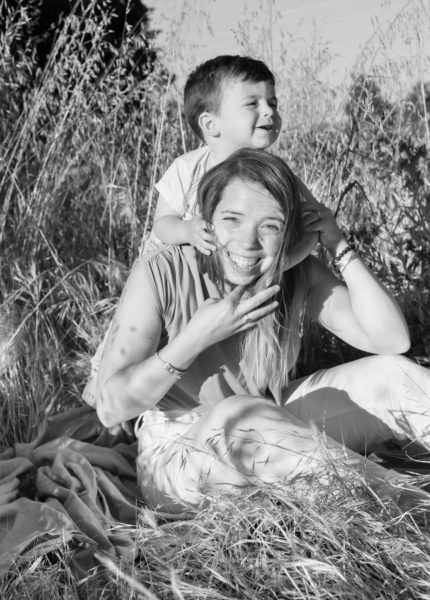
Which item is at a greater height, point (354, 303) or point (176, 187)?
point (176, 187)

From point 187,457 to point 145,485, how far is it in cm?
22

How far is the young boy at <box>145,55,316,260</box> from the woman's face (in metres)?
0.45

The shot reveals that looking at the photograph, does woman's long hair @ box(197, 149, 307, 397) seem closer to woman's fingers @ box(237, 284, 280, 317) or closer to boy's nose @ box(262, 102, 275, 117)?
woman's fingers @ box(237, 284, 280, 317)

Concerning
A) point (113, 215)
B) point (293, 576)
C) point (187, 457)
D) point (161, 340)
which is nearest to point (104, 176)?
point (113, 215)

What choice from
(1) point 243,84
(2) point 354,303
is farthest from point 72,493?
(1) point 243,84

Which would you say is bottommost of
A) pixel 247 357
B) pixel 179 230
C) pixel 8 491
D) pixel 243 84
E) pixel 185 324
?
pixel 8 491

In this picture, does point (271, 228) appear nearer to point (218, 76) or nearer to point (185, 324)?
point (185, 324)

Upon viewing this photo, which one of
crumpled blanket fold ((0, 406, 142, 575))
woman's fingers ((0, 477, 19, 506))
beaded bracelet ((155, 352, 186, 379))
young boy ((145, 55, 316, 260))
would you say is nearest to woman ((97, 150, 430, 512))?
beaded bracelet ((155, 352, 186, 379))

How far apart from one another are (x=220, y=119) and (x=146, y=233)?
911 mm

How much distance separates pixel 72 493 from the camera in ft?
7.27

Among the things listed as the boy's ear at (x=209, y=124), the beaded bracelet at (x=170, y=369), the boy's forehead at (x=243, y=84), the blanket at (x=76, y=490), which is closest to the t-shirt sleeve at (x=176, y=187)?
the boy's ear at (x=209, y=124)

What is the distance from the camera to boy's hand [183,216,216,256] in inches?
86.8

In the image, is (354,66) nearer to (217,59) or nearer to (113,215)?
(217,59)

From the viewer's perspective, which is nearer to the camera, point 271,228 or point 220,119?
point 271,228
